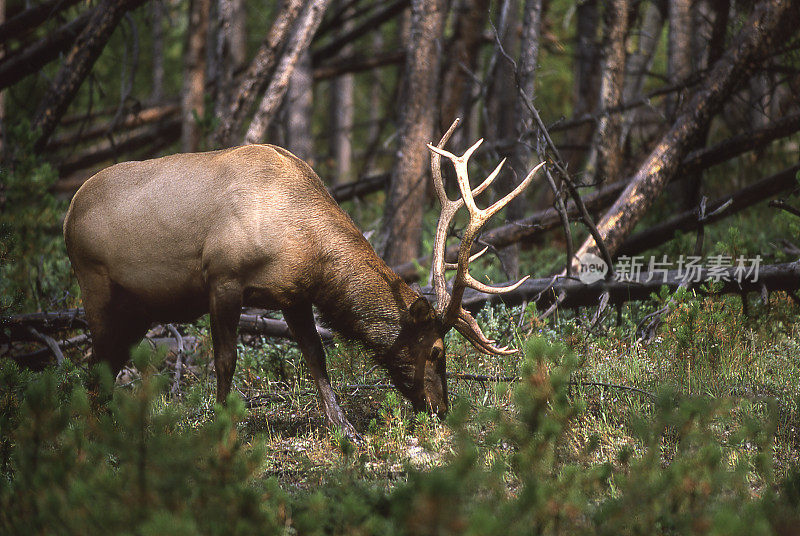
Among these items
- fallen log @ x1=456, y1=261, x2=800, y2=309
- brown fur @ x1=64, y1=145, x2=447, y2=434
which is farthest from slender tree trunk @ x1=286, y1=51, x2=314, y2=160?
brown fur @ x1=64, y1=145, x2=447, y2=434

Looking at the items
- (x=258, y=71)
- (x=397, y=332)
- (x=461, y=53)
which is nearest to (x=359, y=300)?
(x=397, y=332)

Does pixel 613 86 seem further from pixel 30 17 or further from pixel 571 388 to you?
pixel 30 17

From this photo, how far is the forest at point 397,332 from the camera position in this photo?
9.66ft

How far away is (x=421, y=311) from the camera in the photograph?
15.8 ft

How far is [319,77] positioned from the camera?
45.0 feet

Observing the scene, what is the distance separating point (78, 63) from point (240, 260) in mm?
4929

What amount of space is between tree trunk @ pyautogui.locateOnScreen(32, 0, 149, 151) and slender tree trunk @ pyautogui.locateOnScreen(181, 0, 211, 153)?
4.73 ft

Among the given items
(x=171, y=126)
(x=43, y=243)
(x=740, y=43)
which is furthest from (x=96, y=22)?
(x=740, y=43)

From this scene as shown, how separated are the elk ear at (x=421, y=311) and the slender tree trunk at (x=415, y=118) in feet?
11.9

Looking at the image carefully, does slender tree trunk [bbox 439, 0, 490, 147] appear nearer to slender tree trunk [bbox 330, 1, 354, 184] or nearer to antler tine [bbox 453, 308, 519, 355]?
antler tine [bbox 453, 308, 519, 355]

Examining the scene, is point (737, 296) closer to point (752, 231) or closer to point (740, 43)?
point (740, 43)

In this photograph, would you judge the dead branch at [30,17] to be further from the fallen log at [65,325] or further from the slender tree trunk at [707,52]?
the slender tree trunk at [707,52]

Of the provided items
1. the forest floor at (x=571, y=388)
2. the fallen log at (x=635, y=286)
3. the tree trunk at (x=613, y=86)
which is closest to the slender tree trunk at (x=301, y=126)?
the tree trunk at (x=613, y=86)

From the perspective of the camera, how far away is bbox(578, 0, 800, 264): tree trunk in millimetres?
7402
